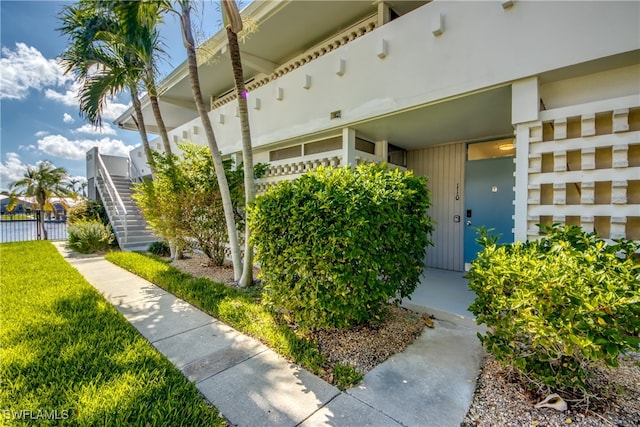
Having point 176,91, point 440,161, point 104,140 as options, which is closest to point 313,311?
point 440,161

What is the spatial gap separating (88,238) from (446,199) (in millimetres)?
11745

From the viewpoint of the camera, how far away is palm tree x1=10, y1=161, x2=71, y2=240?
14.1 metres

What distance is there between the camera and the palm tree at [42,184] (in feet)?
46.4

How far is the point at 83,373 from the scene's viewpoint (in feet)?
8.53

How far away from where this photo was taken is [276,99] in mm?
6723

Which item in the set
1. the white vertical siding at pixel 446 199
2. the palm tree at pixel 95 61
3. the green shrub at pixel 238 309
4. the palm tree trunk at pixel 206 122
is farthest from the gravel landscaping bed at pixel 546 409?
the palm tree at pixel 95 61

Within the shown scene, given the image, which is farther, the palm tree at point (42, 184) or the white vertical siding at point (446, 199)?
the palm tree at point (42, 184)

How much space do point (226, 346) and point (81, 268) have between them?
6.69 m

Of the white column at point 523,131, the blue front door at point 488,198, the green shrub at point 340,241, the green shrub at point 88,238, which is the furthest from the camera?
the green shrub at point 88,238

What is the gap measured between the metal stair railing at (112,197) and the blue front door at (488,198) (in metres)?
11.3

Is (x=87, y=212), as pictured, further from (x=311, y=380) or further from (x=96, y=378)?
(x=311, y=380)

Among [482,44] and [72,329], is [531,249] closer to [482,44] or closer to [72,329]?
[482,44]

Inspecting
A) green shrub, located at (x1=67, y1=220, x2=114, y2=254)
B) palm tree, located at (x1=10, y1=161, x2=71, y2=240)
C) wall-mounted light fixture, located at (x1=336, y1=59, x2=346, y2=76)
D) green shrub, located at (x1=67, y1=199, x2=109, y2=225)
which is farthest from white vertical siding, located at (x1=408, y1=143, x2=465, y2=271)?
palm tree, located at (x1=10, y1=161, x2=71, y2=240)

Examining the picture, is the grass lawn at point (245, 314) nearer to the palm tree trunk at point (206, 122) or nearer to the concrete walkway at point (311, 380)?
the concrete walkway at point (311, 380)
